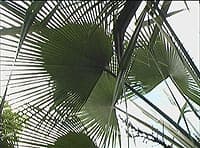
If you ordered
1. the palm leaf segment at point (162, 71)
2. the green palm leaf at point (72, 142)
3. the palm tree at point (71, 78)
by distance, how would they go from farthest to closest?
1. the palm leaf segment at point (162, 71)
2. the green palm leaf at point (72, 142)
3. the palm tree at point (71, 78)

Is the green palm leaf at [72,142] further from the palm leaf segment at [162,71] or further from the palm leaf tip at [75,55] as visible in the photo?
the palm leaf segment at [162,71]

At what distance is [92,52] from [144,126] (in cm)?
41

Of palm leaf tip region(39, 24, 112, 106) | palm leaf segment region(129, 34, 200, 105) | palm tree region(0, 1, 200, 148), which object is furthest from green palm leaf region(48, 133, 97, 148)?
palm leaf segment region(129, 34, 200, 105)

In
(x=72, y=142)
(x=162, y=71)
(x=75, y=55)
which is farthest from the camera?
(x=162, y=71)

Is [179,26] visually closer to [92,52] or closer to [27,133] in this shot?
[92,52]

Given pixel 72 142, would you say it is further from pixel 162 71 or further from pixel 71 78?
pixel 162 71

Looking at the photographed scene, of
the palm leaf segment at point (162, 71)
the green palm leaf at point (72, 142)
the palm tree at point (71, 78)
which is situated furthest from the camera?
the palm leaf segment at point (162, 71)

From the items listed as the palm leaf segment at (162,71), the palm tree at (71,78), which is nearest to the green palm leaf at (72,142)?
the palm tree at (71,78)

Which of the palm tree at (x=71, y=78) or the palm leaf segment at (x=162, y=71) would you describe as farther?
the palm leaf segment at (x=162, y=71)

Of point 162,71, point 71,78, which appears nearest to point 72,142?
point 71,78

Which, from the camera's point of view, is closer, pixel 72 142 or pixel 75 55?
pixel 75 55

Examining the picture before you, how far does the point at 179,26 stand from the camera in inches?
95.4

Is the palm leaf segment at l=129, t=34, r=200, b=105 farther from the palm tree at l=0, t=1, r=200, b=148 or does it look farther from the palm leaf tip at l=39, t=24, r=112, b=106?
the palm leaf tip at l=39, t=24, r=112, b=106

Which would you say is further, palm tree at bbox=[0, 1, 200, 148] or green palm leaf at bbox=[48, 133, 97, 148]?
green palm leaf at bbox=[48, 133, 97, 148]
